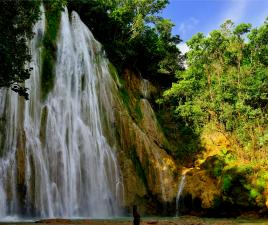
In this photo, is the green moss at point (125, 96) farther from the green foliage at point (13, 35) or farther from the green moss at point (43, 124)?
the green foliage at point (13, 35)

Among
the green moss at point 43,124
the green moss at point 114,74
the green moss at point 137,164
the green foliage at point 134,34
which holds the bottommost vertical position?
the green moss at point 137,164

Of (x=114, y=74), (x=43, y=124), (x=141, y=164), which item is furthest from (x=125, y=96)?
(x=43, y=124)

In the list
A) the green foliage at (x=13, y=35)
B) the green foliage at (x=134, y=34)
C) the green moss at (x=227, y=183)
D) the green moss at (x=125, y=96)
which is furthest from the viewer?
the green foliage at (x=134, y=34)

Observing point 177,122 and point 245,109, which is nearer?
point 245,109

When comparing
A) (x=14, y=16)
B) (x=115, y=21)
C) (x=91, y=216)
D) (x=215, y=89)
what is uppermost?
(x=115, y=21)

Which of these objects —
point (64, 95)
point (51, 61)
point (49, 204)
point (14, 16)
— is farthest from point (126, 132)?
point (14, 16)

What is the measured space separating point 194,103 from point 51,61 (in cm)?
1446

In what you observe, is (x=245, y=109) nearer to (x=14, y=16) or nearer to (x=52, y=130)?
(x=52, y=130)

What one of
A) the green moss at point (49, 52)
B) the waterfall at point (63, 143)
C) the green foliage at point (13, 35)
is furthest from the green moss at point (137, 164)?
the green foliage at point (13, 35)

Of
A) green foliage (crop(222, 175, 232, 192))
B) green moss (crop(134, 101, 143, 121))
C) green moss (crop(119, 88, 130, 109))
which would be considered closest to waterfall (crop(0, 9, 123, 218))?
green moss (crop(119, 88, 130, 109))

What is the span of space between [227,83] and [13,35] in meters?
25.1

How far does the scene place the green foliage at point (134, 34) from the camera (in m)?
35.6

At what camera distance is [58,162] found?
77.2 feet

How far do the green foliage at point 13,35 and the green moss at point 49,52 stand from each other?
458 inches
